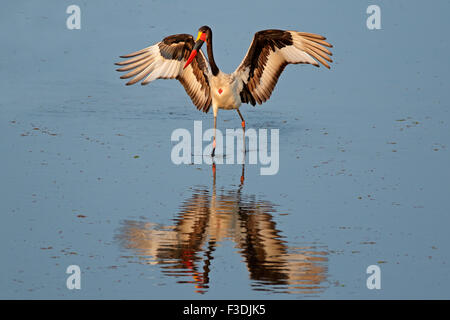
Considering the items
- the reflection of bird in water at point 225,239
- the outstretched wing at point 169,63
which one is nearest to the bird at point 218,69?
the outstretched wing at point 169,63

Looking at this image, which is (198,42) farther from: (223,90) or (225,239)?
(225,239)

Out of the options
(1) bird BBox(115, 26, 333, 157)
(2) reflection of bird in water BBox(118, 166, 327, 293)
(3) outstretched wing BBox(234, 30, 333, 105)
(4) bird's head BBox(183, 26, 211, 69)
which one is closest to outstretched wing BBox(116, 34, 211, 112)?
(1) bird BBox(115, 26, 333, 157)

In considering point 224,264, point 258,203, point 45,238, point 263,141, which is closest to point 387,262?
point 224,264

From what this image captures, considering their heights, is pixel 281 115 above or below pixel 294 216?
above

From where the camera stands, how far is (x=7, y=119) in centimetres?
1939

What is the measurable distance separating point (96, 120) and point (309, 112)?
515 cm

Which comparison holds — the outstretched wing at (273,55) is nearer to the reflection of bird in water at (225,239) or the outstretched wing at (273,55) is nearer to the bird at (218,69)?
the bird at (218,69)

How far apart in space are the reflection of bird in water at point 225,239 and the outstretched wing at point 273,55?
4141 millimetres

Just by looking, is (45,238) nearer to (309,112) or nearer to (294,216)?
(294,216)

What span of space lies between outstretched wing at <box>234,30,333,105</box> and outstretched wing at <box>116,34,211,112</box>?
82cm

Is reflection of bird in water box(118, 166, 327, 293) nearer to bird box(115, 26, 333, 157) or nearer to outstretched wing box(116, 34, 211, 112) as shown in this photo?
bird box(115, 26, 333, 157)

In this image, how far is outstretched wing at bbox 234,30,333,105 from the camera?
1736 centimetres

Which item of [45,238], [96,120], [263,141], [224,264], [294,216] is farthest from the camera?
[96,120]

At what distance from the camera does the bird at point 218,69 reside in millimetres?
17453
